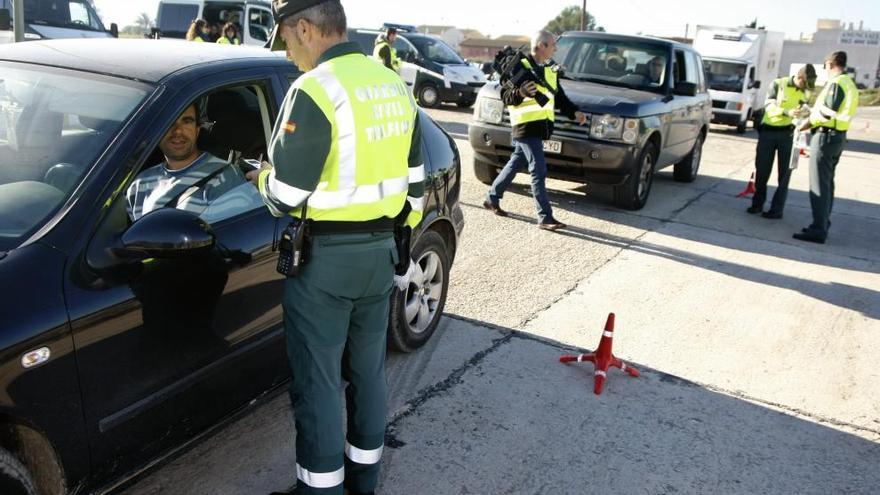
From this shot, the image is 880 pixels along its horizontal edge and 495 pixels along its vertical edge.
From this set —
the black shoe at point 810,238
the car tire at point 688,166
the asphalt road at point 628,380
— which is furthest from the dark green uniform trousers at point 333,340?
the car tire at point 688,166

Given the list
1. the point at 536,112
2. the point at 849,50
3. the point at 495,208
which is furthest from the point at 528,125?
the point at 849,50

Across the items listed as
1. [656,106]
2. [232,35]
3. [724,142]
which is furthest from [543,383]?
[724,142]

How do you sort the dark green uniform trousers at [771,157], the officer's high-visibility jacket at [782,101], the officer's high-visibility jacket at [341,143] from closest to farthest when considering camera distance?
the officer's high-visibility jacket at [341,143], the officer's high-visibility jacket at [782,101], the dark green uniform trousers at [771,157]

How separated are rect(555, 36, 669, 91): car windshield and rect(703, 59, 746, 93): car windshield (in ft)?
40.7

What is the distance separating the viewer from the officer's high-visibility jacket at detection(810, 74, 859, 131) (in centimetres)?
765

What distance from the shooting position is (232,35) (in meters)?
12.1

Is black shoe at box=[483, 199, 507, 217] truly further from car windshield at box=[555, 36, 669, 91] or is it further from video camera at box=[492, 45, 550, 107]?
car windshield at box=[555, 36, 669, 91]

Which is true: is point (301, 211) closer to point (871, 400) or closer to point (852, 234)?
point (871, 400)

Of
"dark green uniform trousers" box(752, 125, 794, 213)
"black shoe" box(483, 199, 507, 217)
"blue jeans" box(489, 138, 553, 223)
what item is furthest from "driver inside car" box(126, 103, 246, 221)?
"dark green uniform trousers" box(752, 125, 794, 213)

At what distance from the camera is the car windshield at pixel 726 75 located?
68.0 feet

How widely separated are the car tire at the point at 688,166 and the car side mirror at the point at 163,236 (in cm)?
985

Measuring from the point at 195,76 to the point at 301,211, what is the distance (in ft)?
2.87

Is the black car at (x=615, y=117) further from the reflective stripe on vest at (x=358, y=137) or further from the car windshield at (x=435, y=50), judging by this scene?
the car windshield at (x=435, y=50)

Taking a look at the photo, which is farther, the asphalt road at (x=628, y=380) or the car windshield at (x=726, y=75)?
the car windshield at (x=726, y=75)
